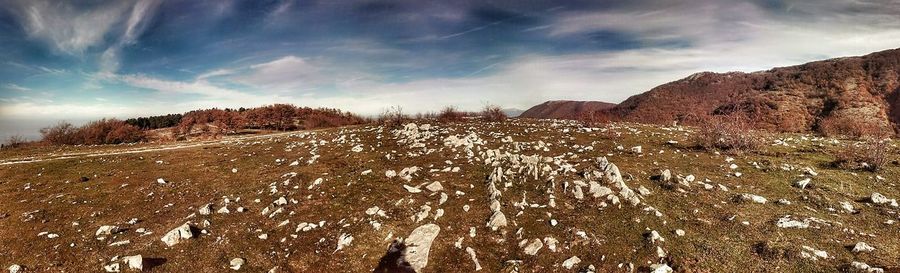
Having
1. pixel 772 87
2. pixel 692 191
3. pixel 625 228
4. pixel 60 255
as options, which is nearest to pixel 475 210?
pixel 625 228

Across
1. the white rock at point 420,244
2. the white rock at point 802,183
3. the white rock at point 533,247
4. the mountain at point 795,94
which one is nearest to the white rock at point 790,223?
the white rock at point 802,183

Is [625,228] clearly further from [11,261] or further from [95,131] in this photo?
[95,131]

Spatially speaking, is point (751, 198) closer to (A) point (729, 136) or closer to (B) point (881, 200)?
(B) point (881, 200)

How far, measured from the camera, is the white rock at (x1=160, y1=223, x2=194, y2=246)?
380 inches

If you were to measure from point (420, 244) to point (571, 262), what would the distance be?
10.3 feet

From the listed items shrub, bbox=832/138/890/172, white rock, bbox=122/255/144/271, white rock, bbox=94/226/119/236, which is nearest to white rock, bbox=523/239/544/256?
white rock, bbox=122/255/144/271

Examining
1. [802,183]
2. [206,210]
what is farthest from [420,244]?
[802,183]

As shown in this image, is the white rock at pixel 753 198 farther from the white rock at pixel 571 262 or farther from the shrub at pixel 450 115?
the shrub at pixel 450 115

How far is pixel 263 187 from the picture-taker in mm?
13750

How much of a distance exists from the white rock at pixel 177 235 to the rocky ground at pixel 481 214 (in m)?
0.03

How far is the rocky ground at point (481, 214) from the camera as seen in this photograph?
8.05 metres

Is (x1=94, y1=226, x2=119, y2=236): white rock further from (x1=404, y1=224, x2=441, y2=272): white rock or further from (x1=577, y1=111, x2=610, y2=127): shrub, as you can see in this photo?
(x1=577, y1=111, x2=610, y2=127): shrub

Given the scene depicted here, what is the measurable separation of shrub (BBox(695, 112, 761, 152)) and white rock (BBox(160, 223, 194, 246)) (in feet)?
57.0

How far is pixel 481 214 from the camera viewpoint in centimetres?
1014
